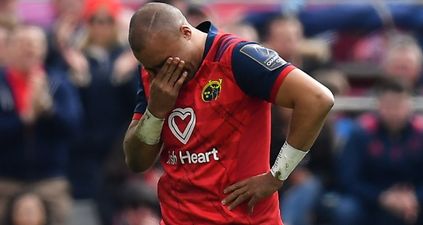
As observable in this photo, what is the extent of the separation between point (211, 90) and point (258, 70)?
268mm

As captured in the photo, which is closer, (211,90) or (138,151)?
(211,90)

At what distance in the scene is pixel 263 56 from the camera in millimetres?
5992

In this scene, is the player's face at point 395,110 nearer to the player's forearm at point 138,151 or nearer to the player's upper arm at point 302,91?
the player's forearm at point 138,151

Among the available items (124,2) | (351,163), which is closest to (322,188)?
(351,163)

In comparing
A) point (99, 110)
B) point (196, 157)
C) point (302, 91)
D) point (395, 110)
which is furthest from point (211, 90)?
point (99, 110)

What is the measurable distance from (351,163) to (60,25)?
298 cm

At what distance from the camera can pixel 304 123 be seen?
5988 millimetres

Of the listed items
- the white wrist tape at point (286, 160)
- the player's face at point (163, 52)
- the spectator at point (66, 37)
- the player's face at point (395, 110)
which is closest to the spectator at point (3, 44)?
the spectator at point (66, 37)

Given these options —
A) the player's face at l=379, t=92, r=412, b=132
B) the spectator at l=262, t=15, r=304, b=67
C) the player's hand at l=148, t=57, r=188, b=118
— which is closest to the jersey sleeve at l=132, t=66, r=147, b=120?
the player's hand at l=148, t=57, r=188, b=118

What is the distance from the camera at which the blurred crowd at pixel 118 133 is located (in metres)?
10.5

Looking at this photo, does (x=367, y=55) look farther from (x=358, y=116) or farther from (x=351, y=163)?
(x=351, y=163)

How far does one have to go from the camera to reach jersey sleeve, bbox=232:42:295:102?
19.5 ft

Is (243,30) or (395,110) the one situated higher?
(243,30)

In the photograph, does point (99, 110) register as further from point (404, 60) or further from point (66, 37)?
point (404, 60)
